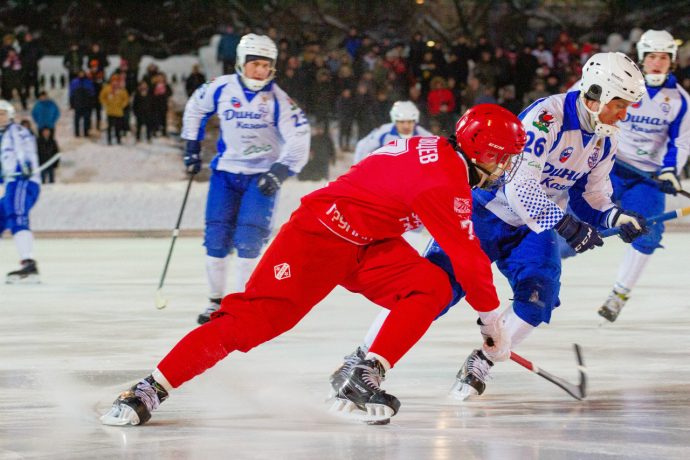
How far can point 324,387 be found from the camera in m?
5.23

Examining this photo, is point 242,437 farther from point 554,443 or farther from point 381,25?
point 381,25

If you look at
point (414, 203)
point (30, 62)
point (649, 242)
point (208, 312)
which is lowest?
point (30, 62)

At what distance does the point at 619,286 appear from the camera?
7609 millimetres

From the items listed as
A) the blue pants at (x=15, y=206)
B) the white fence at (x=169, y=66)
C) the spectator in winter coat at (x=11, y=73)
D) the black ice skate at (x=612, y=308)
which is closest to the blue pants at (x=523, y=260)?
the black ice skate at (x=612, y=308)

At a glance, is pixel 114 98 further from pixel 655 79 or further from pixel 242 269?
pixel 655 79

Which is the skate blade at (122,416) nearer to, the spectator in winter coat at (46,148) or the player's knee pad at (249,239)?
the player's knee pad at (249,239)

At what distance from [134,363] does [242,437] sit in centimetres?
182

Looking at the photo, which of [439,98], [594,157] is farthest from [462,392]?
[439,98]

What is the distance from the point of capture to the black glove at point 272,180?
7594mm

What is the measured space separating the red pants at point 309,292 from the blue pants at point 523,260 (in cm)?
43

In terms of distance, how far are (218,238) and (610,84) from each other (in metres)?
3.15

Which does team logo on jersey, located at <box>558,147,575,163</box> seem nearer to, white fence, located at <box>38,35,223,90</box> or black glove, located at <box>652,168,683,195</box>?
black glove, located at <box>652,168,683,195</box>

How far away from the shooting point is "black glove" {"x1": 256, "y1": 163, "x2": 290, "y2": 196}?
7594 mm

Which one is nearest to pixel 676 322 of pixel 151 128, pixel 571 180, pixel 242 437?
pixel 571 180
